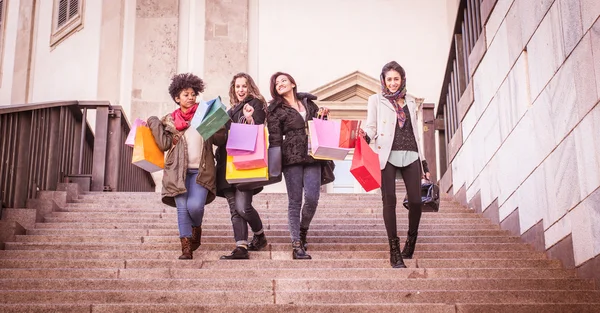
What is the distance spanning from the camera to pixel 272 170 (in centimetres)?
616

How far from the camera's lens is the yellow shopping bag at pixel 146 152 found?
6148 millimetres

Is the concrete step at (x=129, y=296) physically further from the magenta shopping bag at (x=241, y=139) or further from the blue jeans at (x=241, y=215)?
the magenta shopping bag at (x=241, y=139)

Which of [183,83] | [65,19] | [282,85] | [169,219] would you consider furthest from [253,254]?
[65,19]

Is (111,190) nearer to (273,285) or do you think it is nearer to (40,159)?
(40,159)

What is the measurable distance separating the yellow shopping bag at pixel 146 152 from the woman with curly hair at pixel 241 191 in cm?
46

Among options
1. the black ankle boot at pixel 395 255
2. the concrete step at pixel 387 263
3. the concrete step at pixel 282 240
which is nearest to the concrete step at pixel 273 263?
the concrete step at pixel 387 263

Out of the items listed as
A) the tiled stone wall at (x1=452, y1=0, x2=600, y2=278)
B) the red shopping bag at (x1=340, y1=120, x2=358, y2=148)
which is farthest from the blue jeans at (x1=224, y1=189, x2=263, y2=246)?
the tiled stone wall at (x1=452, y1=0, x2=600, y2=278)

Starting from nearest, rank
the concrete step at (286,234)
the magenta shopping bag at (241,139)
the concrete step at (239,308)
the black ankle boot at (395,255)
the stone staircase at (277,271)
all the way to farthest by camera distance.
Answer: the concrete step at (239,308) → the stone staircase at (277,271) → the black ankle boot at (395,255) → the magenta shopping bag at (241,139) → the concrete step at (286,234)

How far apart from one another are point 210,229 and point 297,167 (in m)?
1.41

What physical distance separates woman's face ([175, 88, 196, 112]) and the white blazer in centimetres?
136

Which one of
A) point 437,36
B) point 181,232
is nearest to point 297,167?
point 181,232

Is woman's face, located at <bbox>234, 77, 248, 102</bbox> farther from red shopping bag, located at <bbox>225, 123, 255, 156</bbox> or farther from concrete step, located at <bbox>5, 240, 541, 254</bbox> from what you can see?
concrete step, located at <bbox>5, 240, 541, 254</bbox>

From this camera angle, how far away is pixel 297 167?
6.22 m

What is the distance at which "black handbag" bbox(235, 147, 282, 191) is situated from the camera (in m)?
6.12
